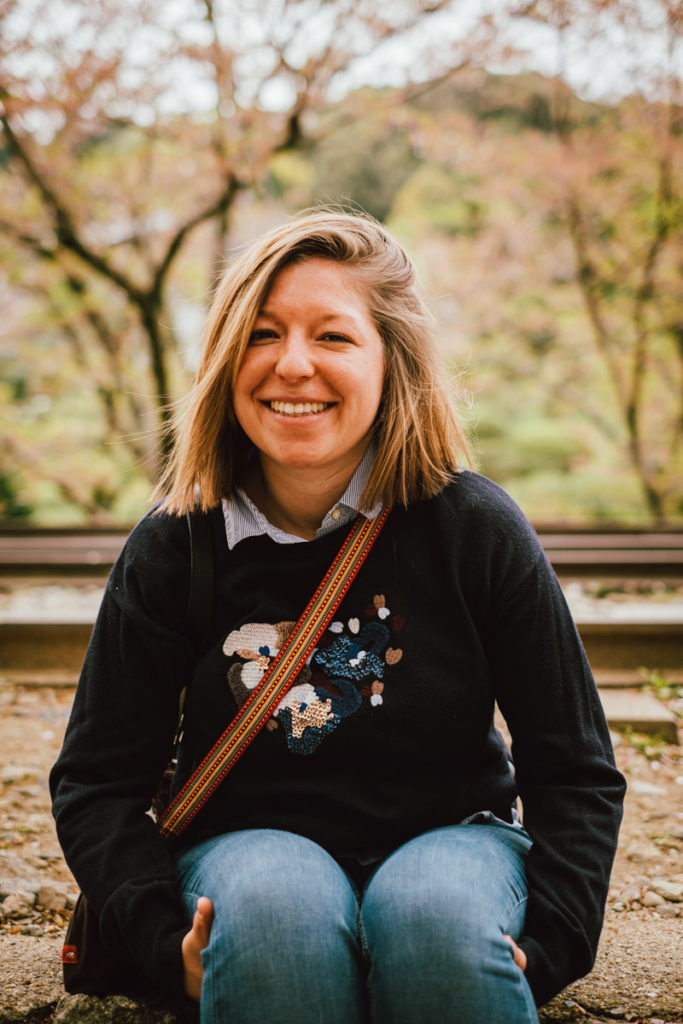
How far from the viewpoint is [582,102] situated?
29.2 feet

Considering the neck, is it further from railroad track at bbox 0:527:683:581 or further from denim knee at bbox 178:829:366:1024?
railroad track at bbox 0:527:683:581

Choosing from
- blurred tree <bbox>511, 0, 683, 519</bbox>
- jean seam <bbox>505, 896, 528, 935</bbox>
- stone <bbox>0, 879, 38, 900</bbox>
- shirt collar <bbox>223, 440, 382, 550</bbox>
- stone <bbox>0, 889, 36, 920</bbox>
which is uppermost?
blurred tree <bbox>511, 0, 683, 519</bbox>

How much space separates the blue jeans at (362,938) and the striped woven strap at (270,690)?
0.50ft

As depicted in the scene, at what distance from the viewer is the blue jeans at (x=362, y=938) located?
1.25 meters

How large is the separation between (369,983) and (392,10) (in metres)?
7.44

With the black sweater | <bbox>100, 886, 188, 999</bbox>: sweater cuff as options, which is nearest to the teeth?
the black sweater

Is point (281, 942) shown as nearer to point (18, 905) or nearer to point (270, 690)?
point (270, 690)

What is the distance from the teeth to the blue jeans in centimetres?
81

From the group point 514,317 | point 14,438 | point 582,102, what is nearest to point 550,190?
point 582,102

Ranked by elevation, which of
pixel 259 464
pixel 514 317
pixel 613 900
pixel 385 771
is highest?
pixel 514 317

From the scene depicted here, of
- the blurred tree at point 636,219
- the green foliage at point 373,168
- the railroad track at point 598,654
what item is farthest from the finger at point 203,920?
the green foliage at point 373,168

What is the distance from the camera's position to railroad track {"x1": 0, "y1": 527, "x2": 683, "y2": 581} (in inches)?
201

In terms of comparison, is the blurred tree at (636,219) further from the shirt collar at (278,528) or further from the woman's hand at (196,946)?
the woman's hand at (196,946)

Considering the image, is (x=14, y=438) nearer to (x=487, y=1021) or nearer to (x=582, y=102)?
(x=582, y=102)
